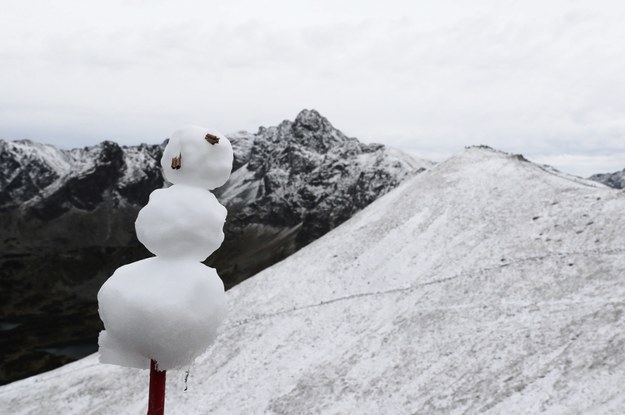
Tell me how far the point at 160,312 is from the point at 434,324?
27.4 meters

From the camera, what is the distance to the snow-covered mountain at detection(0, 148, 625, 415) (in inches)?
925

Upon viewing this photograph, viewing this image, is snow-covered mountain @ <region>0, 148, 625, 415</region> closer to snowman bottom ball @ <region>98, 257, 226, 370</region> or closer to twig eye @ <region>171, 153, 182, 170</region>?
snowman bottom ball @ <region>98, 257, 226, 370</region>

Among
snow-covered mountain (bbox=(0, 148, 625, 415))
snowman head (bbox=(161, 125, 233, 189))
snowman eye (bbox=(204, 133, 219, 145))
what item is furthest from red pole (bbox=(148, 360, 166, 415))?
snow-covered mountain (bbox=(0, 148, 625, 415))

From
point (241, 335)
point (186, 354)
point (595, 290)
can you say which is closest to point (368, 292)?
point (241, 335)

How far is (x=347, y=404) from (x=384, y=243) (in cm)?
2135

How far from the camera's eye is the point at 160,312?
17.7 ft

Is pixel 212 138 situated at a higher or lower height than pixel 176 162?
higher

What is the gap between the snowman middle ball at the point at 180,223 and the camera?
5.78m

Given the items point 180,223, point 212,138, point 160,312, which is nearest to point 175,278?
point 160,312

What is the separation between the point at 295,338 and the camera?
3450cm

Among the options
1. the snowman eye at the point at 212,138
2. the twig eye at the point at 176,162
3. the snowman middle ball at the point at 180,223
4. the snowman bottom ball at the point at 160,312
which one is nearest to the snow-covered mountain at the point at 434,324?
the snowman bottom ball at the point at 160,312

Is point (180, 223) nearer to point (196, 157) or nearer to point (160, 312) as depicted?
point (196, 157)

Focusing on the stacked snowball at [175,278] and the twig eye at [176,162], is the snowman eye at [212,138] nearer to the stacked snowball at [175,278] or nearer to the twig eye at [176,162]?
the stacked snowball at [175,278]

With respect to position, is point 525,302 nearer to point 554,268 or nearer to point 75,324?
point 554,268
